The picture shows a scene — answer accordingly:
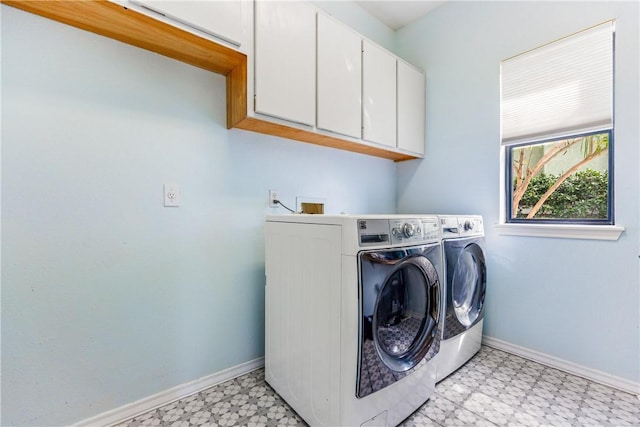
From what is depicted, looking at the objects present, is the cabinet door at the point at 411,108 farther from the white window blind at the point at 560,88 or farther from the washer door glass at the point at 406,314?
the washer door glass at the point at 406,314

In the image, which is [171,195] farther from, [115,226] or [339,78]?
[339,78]

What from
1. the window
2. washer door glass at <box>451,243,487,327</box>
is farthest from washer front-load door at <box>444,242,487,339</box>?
the window

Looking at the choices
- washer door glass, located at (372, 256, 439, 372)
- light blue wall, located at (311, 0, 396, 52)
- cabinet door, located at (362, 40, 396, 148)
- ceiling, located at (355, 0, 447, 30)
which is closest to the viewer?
washer door glass, located at (372, 256, 439, 372)

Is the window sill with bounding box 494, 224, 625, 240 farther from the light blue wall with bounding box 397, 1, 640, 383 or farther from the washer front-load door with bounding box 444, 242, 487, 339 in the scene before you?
the washer front-load door with bounding box 444, 242, 487, 339

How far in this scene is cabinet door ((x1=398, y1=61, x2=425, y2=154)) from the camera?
2.26 metres

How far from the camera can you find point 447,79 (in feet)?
7.72

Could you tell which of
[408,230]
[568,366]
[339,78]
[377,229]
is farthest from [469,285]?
[339,78]

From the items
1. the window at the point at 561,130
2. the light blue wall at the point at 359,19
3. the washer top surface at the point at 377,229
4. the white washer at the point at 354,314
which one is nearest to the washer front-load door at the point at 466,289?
the white washer at the point at 354,314

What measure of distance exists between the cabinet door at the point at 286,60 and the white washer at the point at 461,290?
1.06m

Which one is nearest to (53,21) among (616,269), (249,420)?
(249,420)

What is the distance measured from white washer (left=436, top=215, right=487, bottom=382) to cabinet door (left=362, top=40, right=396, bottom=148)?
841 mm

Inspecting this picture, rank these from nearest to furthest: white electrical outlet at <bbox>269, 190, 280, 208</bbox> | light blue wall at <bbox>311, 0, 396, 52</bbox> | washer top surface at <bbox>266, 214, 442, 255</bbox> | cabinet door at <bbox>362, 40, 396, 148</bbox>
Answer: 1. washer top surface at <bbox>266, 214, 442, 255</bbox>
2. white electrical outlet at <bbox>269, 190, 280, 208</bbox>
3. cabinet door at <bbox>362, 40, 396, 148</bbox>
4. light blue wall at <bbox>311, 0, 396, 52</bbox>

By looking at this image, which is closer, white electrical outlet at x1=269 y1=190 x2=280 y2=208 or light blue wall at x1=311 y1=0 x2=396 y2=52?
white electrical outlet at x1=269 y1=190 x2=280 y2=208

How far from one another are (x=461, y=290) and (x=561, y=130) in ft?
4.02
